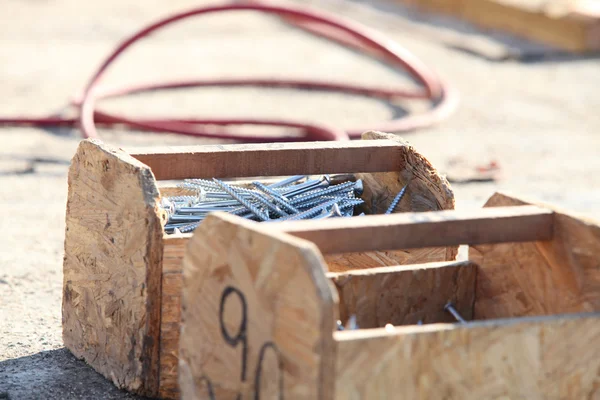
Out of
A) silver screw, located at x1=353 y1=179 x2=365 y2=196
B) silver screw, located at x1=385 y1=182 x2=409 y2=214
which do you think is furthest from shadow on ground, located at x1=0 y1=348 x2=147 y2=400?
silver screw, located at x1=353 y1=179 x2=365 y2=196

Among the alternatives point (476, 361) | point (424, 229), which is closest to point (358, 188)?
point (424, 229)

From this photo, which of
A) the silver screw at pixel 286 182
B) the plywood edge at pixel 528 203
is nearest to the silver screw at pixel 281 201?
the silver screw at pixel 286 182

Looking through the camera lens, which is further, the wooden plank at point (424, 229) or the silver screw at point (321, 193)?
the silver screw at point (321, 193)

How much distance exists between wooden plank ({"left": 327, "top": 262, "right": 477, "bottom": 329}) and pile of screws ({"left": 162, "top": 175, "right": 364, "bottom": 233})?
0.63 metres

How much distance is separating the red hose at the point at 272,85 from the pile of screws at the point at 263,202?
8.70 ft

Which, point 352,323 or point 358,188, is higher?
point 358,188

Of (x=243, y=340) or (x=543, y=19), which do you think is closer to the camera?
(x=243, y=340)

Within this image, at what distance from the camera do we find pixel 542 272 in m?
3.44

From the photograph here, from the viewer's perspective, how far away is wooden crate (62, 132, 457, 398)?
3498 mm

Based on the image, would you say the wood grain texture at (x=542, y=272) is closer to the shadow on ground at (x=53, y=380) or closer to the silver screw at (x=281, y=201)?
Answer: the silver screw at (x=281, y=201)

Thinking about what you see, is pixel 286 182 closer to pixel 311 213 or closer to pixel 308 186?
pixel 308 186

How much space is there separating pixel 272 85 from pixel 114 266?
647 cm

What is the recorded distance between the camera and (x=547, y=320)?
2.98m

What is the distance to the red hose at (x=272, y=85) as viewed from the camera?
7.62 m
